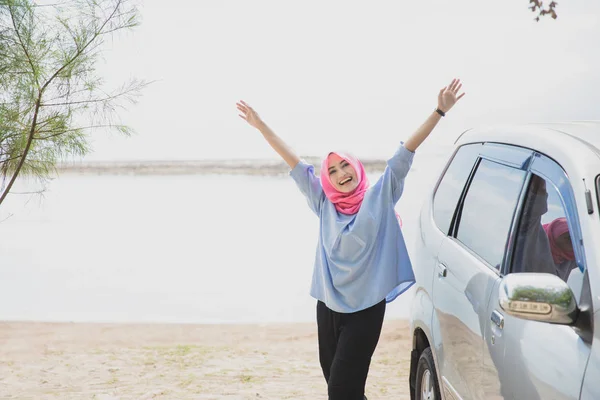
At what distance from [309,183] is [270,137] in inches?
12.4

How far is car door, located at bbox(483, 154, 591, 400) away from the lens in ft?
5.84

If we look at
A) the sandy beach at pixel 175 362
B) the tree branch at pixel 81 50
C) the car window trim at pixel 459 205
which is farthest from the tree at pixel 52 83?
the car window trim at pixel 459 205

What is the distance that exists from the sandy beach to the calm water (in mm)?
1226

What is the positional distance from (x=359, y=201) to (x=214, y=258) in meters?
11.4

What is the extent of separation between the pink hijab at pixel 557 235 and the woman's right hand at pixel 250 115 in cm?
170

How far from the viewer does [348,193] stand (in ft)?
11.1

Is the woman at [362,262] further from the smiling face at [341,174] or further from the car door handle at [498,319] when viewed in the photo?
the car door handle at [498,319]

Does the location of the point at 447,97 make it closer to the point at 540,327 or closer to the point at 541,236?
the point at 541,236

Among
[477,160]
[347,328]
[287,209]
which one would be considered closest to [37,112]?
[347,328]

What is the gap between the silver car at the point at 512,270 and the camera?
175cm

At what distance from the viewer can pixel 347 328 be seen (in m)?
3.28

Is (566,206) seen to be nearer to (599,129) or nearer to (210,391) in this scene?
(599,129)

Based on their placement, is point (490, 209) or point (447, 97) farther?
point (447, 97)

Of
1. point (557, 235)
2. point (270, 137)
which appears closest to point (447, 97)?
point (270, 137)
